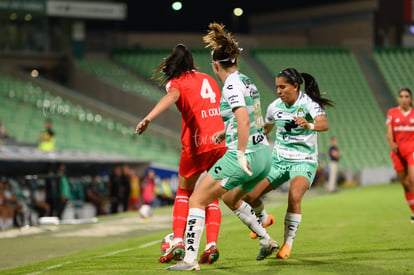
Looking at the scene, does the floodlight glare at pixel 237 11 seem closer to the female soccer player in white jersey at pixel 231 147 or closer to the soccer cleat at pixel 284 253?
the soccer cleat at pixel 284 253

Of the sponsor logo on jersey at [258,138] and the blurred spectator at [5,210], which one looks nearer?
the sponsor logo on jersey at [258,138]

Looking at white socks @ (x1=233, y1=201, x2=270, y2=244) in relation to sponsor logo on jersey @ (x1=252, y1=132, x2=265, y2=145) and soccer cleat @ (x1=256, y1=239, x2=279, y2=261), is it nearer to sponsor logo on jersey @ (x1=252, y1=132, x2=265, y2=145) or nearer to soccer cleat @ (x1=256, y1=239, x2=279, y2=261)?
soccer cleat @ (x1=256, y1=239, x2=279, y2=261)

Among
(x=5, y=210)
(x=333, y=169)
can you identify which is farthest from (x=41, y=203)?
(x=333, y=169)

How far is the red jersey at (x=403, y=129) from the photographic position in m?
13.8

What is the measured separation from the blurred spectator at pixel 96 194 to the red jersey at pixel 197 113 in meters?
12.1

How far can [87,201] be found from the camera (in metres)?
20.5

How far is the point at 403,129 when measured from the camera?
45.7ft

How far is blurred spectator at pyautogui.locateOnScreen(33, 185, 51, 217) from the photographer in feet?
59.9

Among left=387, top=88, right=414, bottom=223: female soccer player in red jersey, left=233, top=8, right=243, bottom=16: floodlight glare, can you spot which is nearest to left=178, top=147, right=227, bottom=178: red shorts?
left=387, top=88, right=414, bottom=223: female soccer player in red jersey

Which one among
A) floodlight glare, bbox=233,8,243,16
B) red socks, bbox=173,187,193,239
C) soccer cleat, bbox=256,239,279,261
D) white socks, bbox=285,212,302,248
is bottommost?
soccer cleat, bbox=256,239,279,261

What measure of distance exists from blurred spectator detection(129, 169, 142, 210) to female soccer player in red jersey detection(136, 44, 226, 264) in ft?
43.9

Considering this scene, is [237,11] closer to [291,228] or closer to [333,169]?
[333,169]

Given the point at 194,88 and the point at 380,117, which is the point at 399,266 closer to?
the point at 194,88

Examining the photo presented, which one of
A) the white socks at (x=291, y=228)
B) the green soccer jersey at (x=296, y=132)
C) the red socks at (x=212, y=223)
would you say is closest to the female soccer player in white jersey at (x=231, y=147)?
the red socks at (x=212, y=223)
